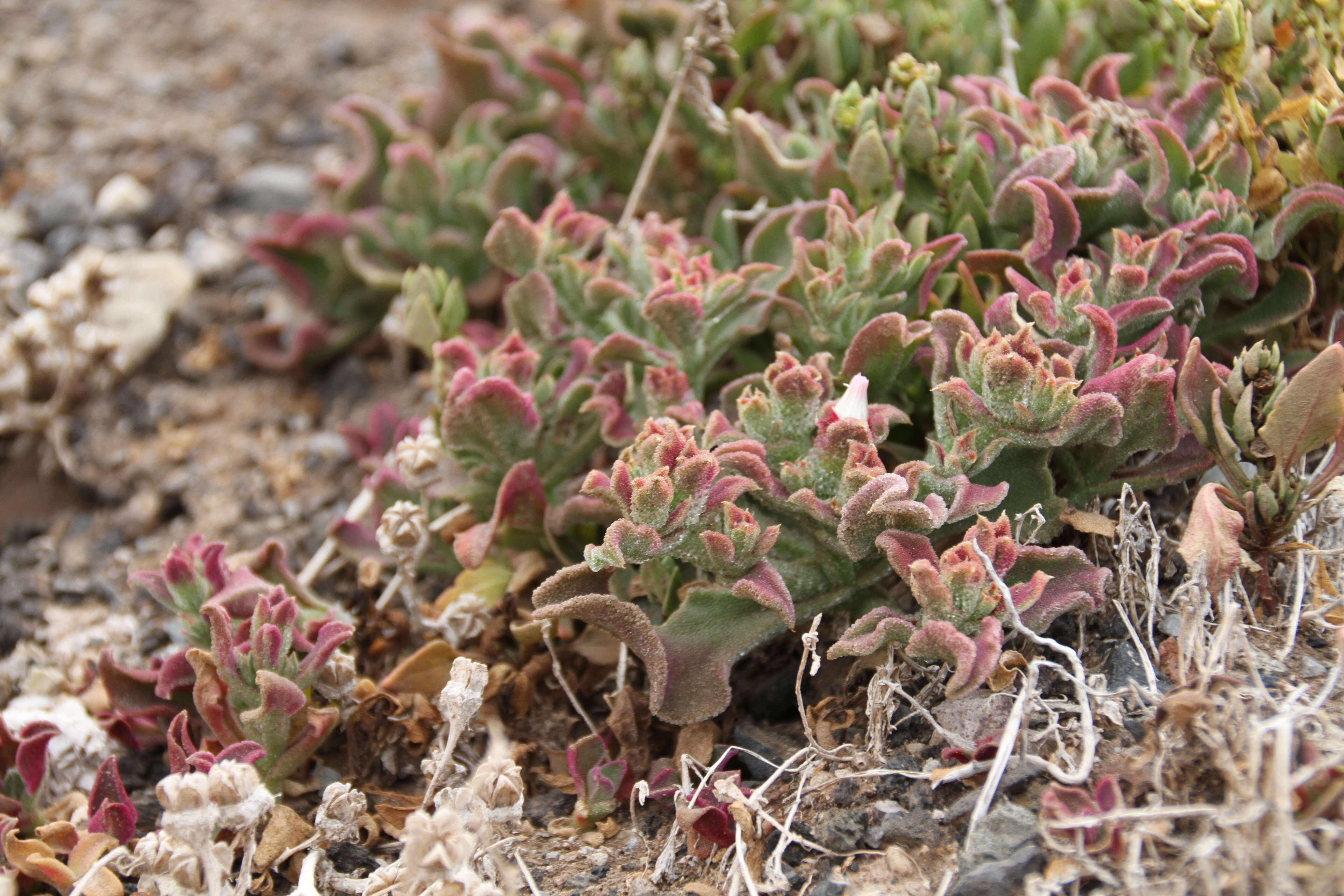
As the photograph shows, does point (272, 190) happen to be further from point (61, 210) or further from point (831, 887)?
point (831, 887)

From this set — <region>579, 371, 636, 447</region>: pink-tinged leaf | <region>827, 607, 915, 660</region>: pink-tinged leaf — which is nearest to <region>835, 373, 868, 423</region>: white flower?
<region>827, 607, 915, 660</region>: pink-tinged leaf

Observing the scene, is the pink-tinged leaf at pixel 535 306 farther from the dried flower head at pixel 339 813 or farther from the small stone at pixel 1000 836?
the small stone at pixel 1000 836

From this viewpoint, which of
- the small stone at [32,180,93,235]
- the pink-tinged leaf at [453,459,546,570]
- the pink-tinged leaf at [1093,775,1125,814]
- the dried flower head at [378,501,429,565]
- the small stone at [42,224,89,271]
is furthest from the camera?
the small stone at [32,180,93,235]

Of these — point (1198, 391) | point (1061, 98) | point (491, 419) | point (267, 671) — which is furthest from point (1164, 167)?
point (267, 671)

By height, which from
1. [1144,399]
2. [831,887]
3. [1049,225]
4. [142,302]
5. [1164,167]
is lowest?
[142,302]

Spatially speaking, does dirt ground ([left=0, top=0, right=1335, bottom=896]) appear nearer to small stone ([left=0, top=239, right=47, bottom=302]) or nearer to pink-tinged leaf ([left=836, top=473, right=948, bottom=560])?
small stone ([left=0, top=239, right=47, bottom=302])

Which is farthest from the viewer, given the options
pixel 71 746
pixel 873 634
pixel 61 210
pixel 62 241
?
pixel 61 210

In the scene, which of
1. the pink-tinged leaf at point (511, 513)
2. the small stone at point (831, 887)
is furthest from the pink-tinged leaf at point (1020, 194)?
the small stone at point (831, 887)
